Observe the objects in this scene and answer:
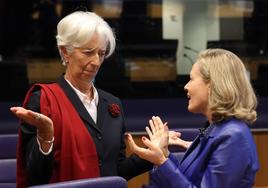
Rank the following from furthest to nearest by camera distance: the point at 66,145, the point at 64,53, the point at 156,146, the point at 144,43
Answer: the point at 144,43
the point at 64,53
the point at 66,145
the point at 156,146

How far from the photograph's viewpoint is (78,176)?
1.93 metres

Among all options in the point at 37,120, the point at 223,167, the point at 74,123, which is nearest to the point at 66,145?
the point at 74,123

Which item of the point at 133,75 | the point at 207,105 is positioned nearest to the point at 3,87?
the point at 133,75

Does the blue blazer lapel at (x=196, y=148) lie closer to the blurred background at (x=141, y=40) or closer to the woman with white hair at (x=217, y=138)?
the woman with white hair at (x=217, y=138)

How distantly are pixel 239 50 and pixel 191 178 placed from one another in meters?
3.14

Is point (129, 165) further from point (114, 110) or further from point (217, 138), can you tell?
point (217, 138)

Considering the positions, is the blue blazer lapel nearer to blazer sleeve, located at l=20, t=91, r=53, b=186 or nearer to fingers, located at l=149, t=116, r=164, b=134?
fingers, located at l=149, t=116, r=164, b=134

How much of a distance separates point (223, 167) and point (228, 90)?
0.25 metres

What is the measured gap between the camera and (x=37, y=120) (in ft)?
5.72

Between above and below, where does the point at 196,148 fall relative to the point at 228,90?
below

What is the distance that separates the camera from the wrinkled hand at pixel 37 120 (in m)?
1.73

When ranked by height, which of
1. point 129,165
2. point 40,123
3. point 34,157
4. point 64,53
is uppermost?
point 64,53

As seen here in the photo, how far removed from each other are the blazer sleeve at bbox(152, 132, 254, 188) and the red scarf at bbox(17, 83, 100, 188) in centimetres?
32

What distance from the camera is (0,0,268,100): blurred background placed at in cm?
457
